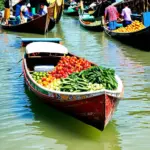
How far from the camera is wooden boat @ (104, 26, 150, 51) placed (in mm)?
12194

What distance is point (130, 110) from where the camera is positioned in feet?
22.4

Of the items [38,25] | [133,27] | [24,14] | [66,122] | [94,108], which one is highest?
[94,108]

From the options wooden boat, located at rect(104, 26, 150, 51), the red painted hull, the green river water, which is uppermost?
the red painted hull

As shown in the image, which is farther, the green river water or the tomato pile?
the tomato pile

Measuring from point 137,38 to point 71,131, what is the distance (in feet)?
23.9

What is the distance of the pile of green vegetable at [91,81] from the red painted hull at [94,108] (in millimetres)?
244

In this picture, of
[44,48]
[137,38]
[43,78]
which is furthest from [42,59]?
[137,38]

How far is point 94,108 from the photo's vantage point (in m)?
5.31

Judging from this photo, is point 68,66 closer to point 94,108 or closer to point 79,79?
point 79,79

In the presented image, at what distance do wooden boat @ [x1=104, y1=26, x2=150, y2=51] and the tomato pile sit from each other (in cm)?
454

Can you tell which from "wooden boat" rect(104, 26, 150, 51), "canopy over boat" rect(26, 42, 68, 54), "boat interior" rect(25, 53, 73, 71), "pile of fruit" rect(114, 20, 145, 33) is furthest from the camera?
"pile of fruit" rect(114, 20, 145, 33)

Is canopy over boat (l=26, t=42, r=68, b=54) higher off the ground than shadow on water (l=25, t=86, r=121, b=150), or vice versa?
canopy over boat (l=26, t=42, r=68, b=54)

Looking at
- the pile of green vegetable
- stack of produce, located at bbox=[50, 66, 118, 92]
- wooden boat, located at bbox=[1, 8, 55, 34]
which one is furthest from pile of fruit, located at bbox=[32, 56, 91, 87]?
wooden boat, located at bbox=[1, 8, 55, 34]

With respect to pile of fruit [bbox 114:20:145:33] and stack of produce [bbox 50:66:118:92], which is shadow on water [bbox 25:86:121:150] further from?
pile of fruit [bbox 114:20:145:33]
